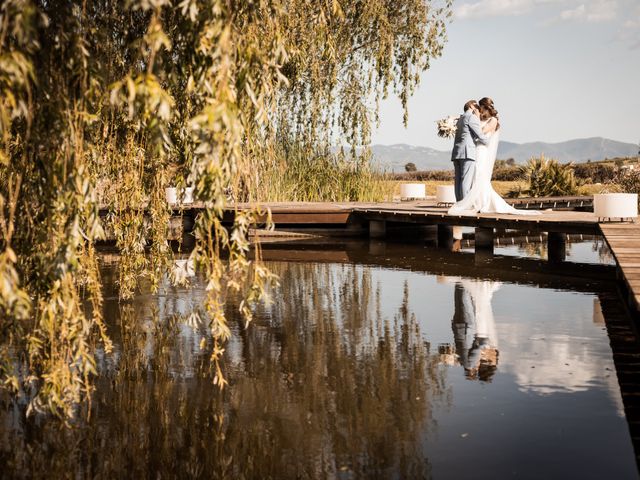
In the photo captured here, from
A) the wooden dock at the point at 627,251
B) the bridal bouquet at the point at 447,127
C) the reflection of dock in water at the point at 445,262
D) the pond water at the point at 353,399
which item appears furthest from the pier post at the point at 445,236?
the pond water at the point at 353,399

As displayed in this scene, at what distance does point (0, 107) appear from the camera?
3352 mm

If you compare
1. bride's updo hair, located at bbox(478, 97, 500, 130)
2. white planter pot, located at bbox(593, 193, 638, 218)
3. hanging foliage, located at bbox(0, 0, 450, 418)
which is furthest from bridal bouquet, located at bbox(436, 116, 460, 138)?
hanging foliage, located at bbox(0, 0, 450, 418)

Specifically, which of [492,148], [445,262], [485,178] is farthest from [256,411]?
[485,178]

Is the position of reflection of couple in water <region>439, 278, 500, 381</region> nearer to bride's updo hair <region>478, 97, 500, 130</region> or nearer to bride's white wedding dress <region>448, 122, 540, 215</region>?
bride's white wedding dress <region>448, 122, 540, 215</region>

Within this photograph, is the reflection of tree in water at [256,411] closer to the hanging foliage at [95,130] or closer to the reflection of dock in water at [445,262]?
the hanging foliage at [95,130]

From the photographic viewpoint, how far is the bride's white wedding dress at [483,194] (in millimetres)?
14688

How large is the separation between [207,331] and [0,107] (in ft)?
14.8

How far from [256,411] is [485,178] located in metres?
10.4

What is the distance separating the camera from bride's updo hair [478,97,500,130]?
14258 mm

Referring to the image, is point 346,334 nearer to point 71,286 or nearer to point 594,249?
point 71,286

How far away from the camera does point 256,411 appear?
17.3 ft

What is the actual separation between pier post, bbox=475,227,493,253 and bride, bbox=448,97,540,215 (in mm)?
353

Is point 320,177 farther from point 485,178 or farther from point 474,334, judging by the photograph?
point 474,334

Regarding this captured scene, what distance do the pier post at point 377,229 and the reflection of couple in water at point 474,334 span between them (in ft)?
21.4
